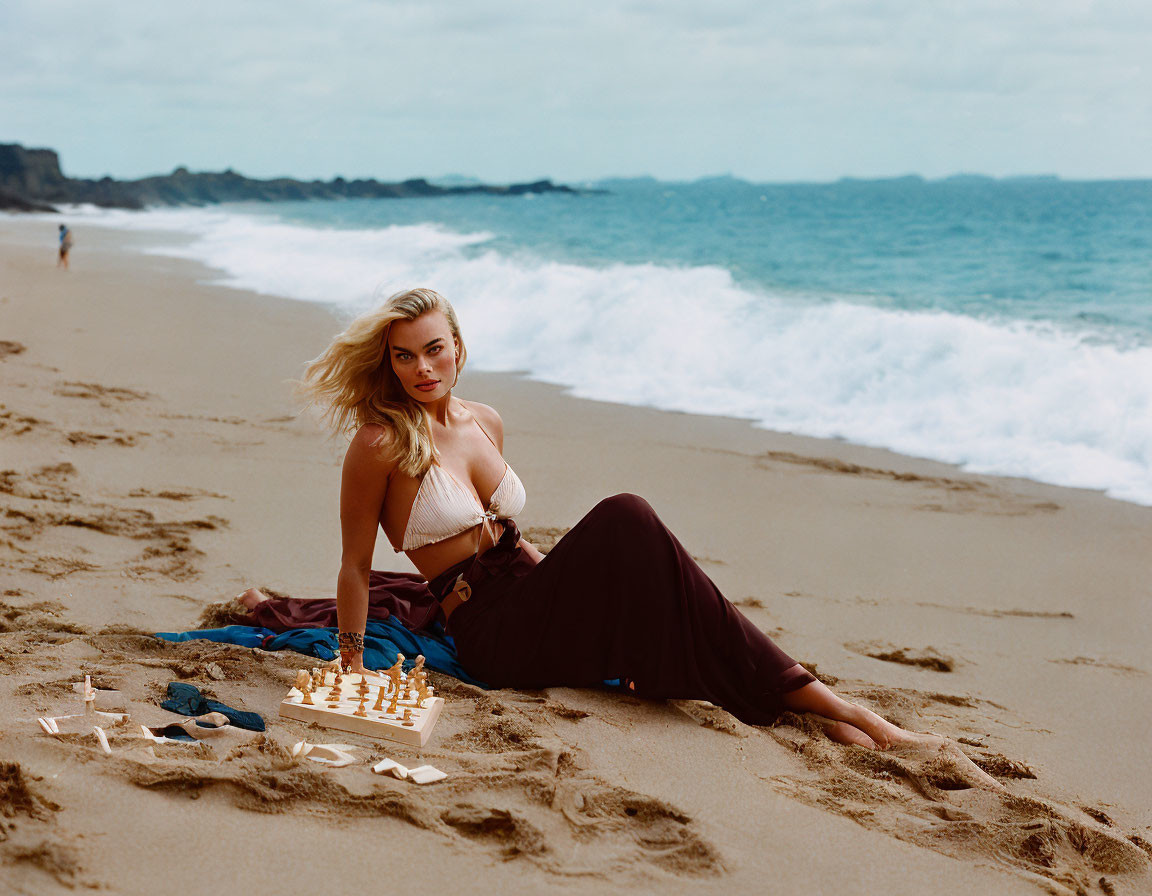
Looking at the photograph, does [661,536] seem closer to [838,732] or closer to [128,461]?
[838,732]

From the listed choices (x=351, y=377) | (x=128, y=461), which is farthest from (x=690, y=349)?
(x=351, y=377)

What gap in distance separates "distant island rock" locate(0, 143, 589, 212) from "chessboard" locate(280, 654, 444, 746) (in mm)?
58043

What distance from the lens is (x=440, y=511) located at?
3.68 m

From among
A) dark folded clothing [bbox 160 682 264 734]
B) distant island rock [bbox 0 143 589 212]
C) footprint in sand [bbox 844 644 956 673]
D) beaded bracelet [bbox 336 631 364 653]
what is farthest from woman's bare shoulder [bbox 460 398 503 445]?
distant island rock [bbox 0 143 589 212]

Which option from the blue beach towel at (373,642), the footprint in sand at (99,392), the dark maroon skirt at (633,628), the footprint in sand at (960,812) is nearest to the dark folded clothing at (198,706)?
the blue beach towel at (373,642)

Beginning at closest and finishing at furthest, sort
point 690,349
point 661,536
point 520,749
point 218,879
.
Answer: point 218,879, point 520,749, point 661,536, point 690,349

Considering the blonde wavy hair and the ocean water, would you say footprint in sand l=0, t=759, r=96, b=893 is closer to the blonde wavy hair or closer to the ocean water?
the blonde wavy hair

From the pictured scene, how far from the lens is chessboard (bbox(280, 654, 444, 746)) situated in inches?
121

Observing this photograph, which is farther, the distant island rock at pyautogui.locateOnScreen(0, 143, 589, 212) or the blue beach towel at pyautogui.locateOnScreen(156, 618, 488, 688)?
the distant island rock at pyautogui.locateOnScreen(0, 143, 589, 212)

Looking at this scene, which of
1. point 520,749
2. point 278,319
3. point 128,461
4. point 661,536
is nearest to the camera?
point 520,749

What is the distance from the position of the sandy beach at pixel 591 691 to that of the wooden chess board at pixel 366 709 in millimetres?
48

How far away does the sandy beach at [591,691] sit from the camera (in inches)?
97.2

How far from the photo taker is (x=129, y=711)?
10.1 feet

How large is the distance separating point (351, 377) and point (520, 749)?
1389mm
